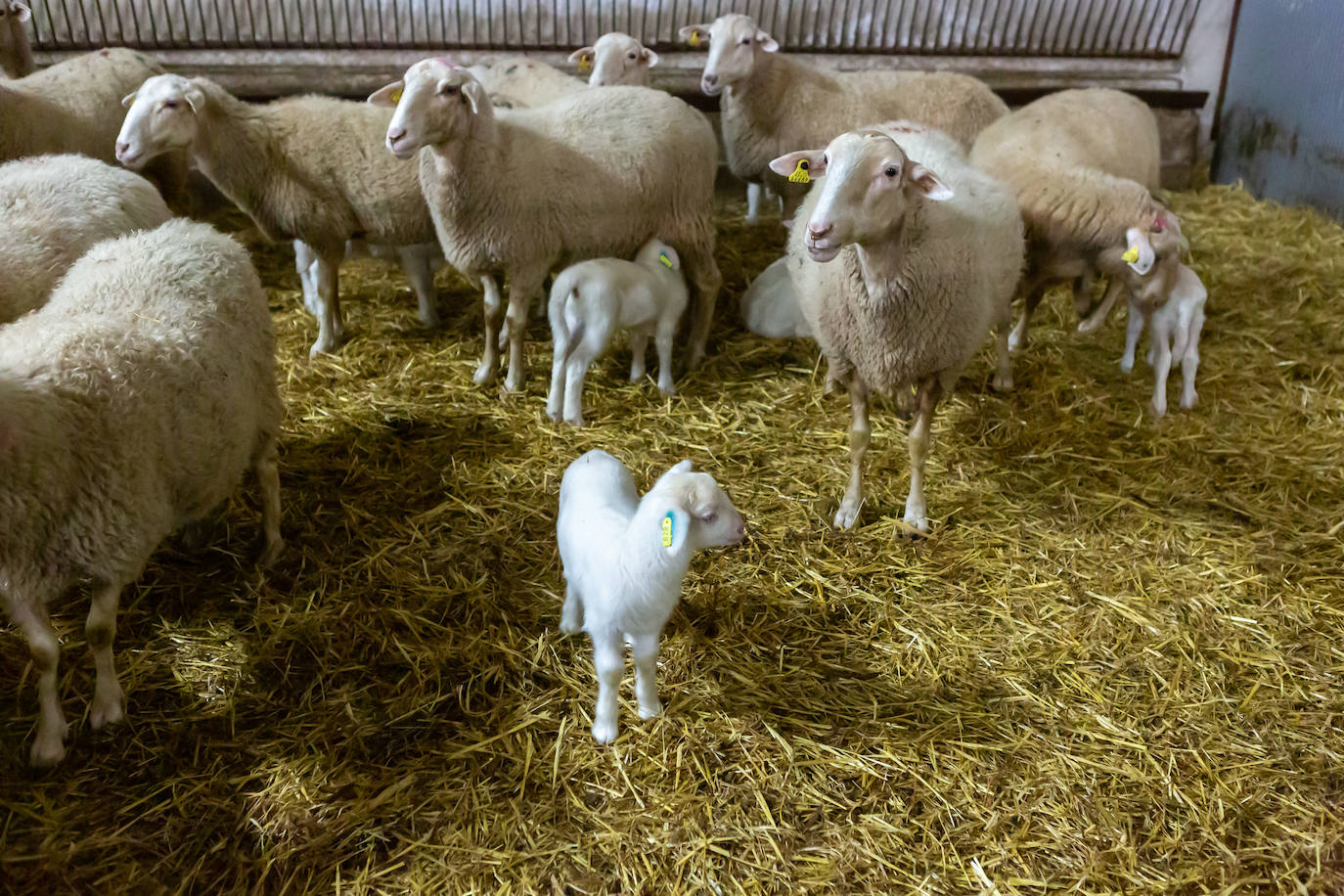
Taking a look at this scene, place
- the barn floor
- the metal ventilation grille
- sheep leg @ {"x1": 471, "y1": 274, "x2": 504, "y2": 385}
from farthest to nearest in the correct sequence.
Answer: the metal ventilation grille → sheep leg @ {"x1": 471, "y1": 274, "x2": 504, "y2": 385} → the barn floor

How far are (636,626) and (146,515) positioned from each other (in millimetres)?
1549

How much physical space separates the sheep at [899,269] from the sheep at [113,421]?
2097 millimetres

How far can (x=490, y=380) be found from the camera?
5.15 metres

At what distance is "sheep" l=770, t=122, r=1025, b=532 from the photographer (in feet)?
10.5

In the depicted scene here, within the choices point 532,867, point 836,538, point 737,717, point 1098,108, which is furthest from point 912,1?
point 532,867

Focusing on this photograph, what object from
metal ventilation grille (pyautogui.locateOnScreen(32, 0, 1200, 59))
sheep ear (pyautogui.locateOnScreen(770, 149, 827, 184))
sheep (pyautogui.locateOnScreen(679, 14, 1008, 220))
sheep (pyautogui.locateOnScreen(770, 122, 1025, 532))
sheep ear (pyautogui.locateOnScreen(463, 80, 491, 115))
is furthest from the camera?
metal ventilation grille (pyautogui.locateOnScreen(32, 0, 1200, 59))

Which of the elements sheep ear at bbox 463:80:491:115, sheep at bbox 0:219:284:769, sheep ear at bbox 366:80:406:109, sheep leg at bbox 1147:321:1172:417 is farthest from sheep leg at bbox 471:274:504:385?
sheep leg at bbox 1147:321:1172:417

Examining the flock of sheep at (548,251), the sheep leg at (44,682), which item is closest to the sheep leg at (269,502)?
the flock of sheep at (548,251)

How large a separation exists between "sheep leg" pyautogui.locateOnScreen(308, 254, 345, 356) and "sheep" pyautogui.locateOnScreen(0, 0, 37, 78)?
288 cm

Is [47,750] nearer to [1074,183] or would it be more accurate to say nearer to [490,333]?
[490,333]

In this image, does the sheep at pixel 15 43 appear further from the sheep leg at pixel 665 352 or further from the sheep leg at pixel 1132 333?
Answer: the sheep leg at pixel 1132 333

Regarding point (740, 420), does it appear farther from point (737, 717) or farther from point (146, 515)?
point (146, 515)

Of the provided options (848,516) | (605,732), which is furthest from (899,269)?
(605,732)

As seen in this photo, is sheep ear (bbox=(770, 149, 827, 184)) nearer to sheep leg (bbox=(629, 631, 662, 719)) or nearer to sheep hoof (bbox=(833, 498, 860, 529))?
sheep hoof (bbox=(833, 498, 860, 529))
